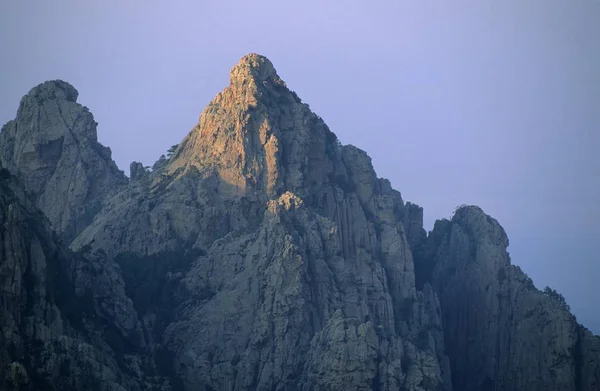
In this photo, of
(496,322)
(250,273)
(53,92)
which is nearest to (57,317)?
(250,273)

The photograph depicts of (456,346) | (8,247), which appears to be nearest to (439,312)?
(456,346)

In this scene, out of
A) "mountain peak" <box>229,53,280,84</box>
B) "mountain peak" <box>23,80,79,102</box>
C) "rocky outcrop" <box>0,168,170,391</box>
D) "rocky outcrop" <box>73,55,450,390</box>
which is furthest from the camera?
"mountain peak" <box>23,80,79,102</box>

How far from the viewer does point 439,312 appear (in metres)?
185

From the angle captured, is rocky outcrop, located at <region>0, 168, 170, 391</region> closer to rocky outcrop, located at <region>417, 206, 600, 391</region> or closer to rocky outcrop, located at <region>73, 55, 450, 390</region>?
rocky outcrop, located at <region>73, 55, 450, 390</region>

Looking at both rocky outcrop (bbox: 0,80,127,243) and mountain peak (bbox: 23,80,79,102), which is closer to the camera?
rocky outcrop (bbox: 0,80,127,243)

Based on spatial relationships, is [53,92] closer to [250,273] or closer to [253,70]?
[253,70]

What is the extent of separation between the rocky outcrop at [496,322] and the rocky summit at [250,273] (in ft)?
0.64

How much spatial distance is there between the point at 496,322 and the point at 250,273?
34208 millimetres

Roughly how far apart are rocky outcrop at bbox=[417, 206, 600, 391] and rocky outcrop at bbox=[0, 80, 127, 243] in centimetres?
4019

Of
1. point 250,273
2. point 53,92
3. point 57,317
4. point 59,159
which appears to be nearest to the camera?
point 57,317

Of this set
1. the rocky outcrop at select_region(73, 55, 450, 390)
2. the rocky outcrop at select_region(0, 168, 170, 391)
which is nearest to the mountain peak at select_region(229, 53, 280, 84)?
the rocky outcrop at select_region(73, 55, 450, 390)

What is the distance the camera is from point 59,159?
7515 inches

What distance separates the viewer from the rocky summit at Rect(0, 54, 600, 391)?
15300 cm

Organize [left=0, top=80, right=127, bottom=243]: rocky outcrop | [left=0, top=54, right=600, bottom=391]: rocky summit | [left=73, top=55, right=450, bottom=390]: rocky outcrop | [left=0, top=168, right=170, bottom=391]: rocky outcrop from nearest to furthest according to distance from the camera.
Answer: [left=0, top=168, right=170, bottom=391]: rocky outcrop → [left=0, top=54, right=600, bottom=391]: rocky summit → [left=73, top=55, right=450, bottom=390]: rocky outcrop → [left=0, top=80, right=127, bottom=243]: rocky outcrop
